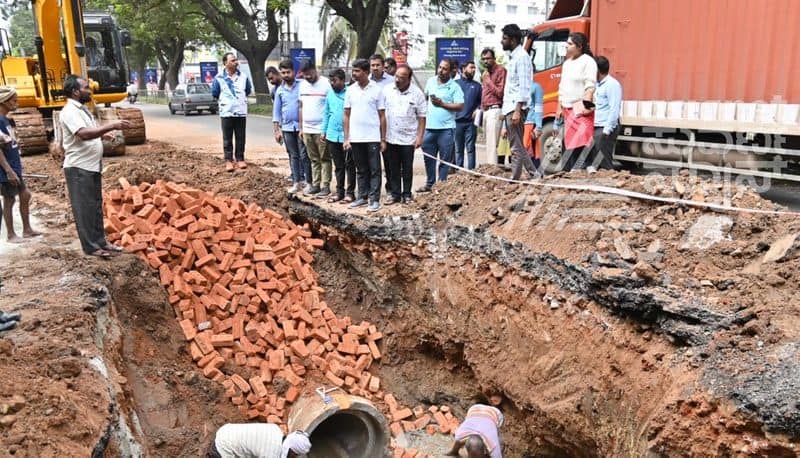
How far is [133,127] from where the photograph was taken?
44.9 ft

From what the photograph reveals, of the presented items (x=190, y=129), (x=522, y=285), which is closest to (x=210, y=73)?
(x=190, y=129)

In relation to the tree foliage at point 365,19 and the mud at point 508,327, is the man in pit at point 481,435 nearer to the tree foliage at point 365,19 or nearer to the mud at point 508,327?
the mud at point 508,327

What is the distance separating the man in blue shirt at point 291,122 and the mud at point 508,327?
0.62 metres

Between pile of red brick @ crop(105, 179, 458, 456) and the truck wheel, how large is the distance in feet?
13.7

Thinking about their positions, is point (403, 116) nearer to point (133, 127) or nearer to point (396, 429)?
point (396, 429)

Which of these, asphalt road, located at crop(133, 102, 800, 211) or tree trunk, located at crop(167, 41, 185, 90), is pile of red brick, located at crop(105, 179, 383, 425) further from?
tree trunk, located at crop(167, 41, 185, 90)

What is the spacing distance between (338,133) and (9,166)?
3.60 meters

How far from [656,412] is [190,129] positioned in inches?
755

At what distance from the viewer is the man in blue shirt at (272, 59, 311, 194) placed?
27.0ft

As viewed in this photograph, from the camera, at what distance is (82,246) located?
6.19 m

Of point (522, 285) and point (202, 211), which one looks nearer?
point (522, 285)

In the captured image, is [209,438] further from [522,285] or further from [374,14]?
[374,14]

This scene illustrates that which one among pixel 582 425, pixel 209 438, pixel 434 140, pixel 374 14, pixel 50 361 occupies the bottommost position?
pixel 209 438

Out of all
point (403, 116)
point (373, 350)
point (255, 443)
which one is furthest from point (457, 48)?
point (255, 443)
